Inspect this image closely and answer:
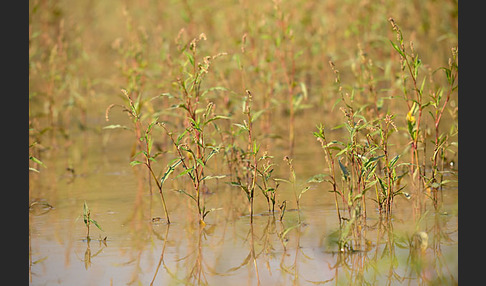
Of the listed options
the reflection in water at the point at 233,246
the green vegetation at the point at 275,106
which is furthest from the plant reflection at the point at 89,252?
the green vegetation at the point at 275,106

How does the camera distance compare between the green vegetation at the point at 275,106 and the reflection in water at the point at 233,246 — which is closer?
the reflection in water at the point at 233,246

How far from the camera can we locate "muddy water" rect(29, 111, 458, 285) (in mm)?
3889

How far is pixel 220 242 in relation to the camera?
4465 mm

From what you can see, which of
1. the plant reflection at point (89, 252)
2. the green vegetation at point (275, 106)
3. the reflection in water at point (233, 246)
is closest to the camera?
the reflection in water at point (233, 246)

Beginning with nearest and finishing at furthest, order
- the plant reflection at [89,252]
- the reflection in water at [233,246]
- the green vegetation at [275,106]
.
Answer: the reflection in water at [233,246], the plant reflection at [89,252], the green vegetation at [275,106]

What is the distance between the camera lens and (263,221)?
15.9 feet

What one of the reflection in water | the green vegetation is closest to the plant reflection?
the reflection in water

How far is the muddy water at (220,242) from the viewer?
3.89 m

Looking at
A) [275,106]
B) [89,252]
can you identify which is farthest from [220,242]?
[275,106]

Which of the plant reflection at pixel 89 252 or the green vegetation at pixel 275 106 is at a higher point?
the green vegetation at pixel 275 106

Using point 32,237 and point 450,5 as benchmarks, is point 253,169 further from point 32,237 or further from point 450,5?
point 450,5

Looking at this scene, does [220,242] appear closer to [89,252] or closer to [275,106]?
[89,252]

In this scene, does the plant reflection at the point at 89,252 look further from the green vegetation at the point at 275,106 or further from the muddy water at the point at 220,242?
the green vegetation at the point at 275,106

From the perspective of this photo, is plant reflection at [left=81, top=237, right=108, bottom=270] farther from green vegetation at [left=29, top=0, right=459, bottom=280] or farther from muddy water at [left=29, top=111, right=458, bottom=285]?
green vegetation at [left=29, top=0, right=459, bottom=280]
